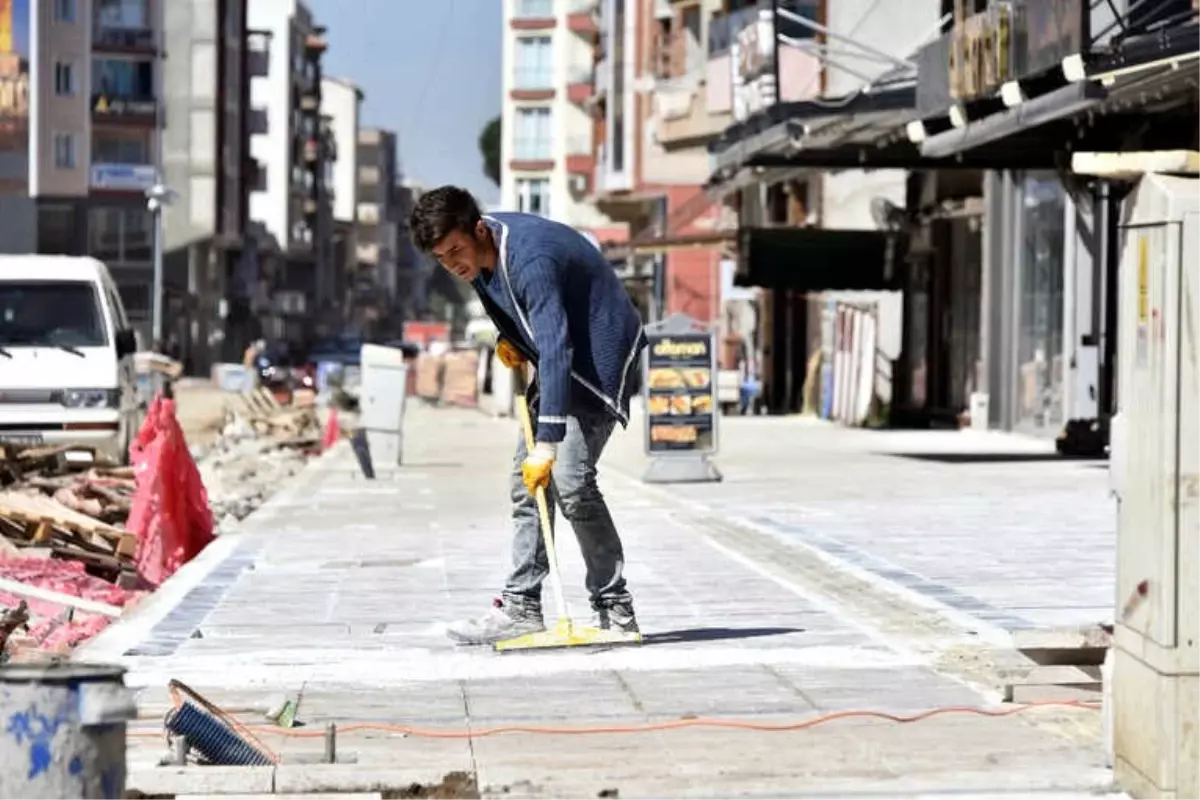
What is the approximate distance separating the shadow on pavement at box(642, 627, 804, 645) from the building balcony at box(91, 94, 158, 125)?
91.9 m

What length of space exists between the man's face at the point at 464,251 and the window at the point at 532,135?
329ft

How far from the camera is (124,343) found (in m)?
23.8

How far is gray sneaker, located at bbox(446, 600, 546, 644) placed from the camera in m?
9.95

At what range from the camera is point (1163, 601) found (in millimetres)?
6297

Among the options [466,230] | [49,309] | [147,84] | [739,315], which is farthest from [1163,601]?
[147,84]

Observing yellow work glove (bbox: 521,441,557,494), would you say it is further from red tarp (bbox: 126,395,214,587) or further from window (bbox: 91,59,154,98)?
window (bbox: 91,59,154,98)

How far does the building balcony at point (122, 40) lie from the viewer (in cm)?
10038

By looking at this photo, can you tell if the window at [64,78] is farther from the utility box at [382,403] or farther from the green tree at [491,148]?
the utility box at [382,403]

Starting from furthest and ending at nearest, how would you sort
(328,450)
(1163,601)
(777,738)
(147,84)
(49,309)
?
(147,84) < (328,450) < (49,309) < (777,738) < (1163,601)

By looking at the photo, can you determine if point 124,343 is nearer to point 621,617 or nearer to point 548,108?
point 621,617

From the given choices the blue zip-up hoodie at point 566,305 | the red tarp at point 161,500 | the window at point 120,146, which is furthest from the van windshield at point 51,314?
the window at point 120,146

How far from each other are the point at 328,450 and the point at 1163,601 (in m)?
28.8

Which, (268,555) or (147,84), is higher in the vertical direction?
(147,84)

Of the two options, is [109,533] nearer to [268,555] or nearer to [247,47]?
[268,555]
